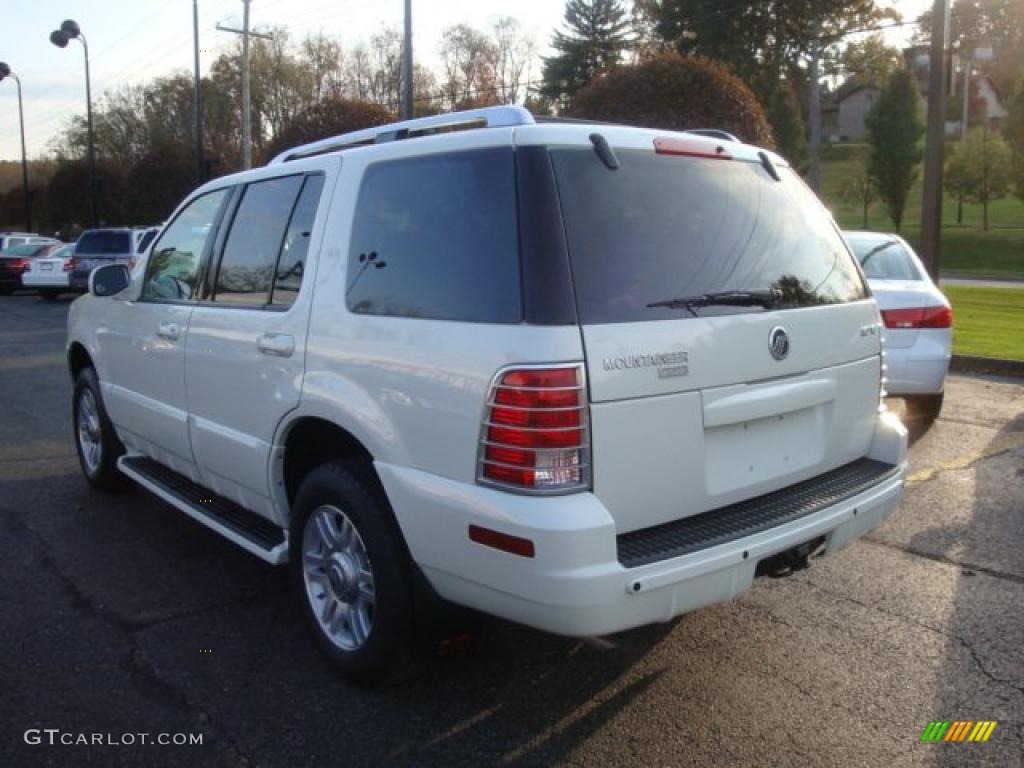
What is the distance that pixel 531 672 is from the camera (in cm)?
353

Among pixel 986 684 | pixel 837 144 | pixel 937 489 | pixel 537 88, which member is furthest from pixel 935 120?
pixel 837 144

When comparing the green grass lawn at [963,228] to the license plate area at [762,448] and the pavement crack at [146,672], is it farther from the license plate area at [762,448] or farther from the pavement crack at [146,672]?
the pavement crack at [146,672]

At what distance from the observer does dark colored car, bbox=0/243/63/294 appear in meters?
27.0

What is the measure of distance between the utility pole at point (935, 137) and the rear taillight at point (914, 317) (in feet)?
21.3

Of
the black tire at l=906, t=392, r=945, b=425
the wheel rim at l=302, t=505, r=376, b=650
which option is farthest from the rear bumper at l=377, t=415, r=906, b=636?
the black tire at l=906, t=392, r=945, b=425

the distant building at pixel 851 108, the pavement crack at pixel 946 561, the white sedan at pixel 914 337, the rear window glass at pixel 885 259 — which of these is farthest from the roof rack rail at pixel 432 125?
the distant building at pixel 851 108

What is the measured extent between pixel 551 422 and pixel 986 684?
6.74 ft

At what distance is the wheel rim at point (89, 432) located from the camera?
19.4 ft

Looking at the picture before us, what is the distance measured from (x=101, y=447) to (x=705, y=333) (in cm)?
432

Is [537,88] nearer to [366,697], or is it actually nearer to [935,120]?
[935,120]

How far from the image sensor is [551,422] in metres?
2.68

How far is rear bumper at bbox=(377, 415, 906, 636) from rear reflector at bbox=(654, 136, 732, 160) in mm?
1287

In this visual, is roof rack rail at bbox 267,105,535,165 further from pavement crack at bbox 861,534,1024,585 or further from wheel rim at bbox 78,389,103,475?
pavement crack at bbox 861,534,1024,585

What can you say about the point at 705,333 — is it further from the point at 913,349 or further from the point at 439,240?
the point at 913,349
